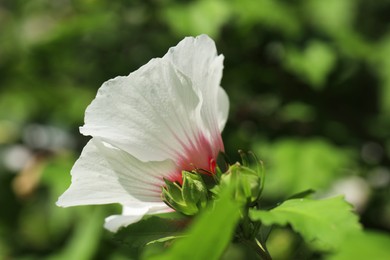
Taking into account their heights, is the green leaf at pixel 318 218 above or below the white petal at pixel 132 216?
above

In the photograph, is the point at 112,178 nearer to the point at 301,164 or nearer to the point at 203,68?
the point at 203,68

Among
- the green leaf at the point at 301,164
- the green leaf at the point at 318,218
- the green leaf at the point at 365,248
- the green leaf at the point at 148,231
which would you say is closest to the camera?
the green leaf at the point at 365,248

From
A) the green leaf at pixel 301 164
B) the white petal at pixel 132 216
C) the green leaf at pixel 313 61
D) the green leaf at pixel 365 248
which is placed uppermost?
the green leaf at pixel 365 248

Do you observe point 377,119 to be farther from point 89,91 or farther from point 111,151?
point 111,151

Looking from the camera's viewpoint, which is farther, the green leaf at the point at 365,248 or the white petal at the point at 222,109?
the white petal at the point at 222,109

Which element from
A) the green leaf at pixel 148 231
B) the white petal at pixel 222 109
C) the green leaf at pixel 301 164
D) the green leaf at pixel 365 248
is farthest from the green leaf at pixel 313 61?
the green leaf at pixel 365 248

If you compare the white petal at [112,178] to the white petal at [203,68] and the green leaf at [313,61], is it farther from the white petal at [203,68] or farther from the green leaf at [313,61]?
the green leaf at [313,61]
